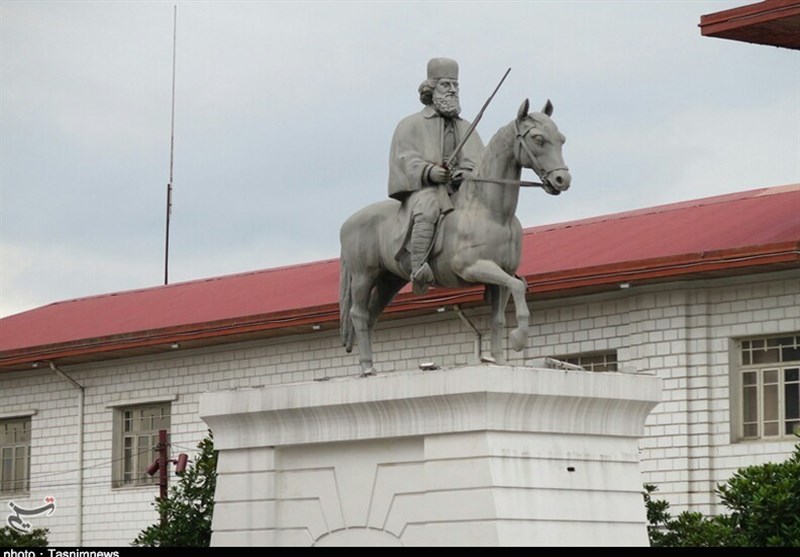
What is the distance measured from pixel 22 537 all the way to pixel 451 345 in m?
9.36

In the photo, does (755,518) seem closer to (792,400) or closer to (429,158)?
(792,400)

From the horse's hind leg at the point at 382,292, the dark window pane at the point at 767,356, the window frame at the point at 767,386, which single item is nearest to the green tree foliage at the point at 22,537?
the window frame at the point at 767,386

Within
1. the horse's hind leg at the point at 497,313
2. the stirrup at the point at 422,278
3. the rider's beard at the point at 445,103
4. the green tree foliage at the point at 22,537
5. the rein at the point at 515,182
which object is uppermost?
the rider's beard at the point at 445,103

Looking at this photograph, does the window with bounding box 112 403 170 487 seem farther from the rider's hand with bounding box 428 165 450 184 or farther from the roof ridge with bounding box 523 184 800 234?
the rider's hand with bounding box 428 165 450 184

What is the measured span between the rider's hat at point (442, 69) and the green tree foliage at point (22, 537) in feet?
54.8

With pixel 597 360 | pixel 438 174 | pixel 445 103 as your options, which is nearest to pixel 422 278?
pixel 438 174

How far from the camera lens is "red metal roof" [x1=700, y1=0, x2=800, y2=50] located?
25456mm

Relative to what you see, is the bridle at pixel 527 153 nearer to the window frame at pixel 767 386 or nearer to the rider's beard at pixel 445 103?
the rider's beard at pixel 445 103

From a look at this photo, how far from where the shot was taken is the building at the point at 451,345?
25.5 meters

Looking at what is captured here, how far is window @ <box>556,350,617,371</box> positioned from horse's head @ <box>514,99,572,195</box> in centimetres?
1105

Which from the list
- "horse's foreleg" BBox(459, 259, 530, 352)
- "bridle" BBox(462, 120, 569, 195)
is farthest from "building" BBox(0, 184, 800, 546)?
"bridle" BBox(462, 120, 569, 195)

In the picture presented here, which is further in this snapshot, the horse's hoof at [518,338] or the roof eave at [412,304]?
the roof eave at [412,304]
